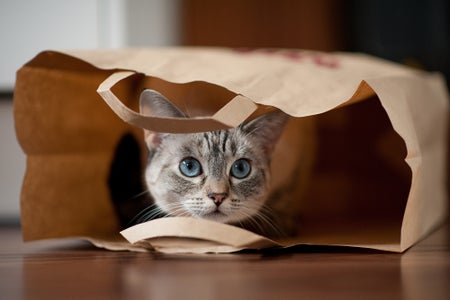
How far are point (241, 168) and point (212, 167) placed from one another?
0.09 meters

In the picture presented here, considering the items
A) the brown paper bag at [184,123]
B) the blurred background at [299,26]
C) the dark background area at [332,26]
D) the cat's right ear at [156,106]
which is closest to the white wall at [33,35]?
the blurred background at [299,26]

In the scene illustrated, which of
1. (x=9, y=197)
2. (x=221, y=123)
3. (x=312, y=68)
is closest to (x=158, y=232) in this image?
(x=221, y=123)

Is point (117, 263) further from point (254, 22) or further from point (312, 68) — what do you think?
point (254, 22)

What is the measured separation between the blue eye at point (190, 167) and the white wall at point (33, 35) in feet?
2.08

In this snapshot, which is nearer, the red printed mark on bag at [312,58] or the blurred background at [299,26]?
the red printed mark on bag at [312,58]

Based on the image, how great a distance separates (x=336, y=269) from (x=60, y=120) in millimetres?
733

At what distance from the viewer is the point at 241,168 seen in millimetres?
1276

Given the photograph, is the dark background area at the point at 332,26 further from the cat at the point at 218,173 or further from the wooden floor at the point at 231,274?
the wooden floor at the point at 231,274

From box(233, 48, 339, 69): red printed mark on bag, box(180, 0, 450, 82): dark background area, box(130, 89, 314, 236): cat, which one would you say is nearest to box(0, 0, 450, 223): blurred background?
box(180, 0, 450, 82): dark background area

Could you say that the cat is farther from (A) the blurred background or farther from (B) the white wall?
(A) the blurred background

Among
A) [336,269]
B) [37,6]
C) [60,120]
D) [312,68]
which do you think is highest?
[37,6]

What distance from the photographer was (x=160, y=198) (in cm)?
133

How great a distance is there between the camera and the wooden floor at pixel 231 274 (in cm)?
86

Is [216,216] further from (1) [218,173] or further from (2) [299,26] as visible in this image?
(2) [299,26]
